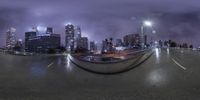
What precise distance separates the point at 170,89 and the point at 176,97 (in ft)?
7.06

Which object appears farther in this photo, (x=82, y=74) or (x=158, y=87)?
(x=82, y=74)

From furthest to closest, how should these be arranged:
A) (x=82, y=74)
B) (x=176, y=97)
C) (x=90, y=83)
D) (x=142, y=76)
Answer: (x=82, y=74) → (x=142, y=76) → (x=90, y=83) → (x=176, y=97)

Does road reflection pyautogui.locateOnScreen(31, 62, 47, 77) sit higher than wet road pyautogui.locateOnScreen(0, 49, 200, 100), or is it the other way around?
road reflection pyautogui.locateOnScreen(31, 62, 47, 77)

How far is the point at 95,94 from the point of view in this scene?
15.0 m

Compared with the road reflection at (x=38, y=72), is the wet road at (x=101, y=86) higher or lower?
lower

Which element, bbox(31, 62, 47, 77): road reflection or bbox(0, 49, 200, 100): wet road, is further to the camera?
bbox(31, 62, 47, 77): road reflection

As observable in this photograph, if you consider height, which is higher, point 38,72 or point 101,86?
point 38,72

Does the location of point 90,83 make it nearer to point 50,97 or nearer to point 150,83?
point 150,83

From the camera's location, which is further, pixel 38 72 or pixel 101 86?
pixel 38 72

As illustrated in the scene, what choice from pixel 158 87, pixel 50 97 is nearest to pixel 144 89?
pixel 158 87

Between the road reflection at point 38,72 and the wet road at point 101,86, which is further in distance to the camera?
the road reflection at point 38,72

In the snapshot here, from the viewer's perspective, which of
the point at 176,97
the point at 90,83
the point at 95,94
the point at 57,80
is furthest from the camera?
the point at 57,80

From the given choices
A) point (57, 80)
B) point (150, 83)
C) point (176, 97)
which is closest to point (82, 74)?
point (57, 80)

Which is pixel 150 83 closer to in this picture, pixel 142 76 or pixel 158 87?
pixel 158 87
